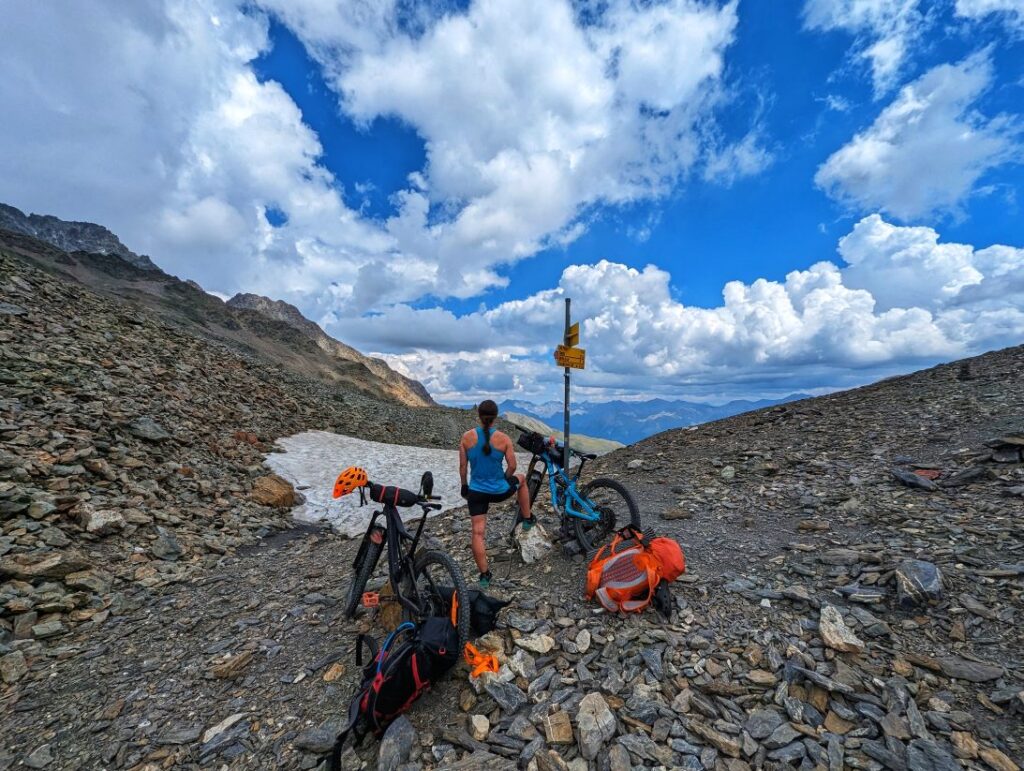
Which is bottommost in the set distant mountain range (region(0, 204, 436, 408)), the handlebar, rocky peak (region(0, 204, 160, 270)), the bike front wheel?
the bike front wheel

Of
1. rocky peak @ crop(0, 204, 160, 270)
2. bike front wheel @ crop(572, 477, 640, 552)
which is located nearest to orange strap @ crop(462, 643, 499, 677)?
bike front wheel @ crop(572, 477, 640, 552)

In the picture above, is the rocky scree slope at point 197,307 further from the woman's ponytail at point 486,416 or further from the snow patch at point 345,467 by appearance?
the woman's ponytail at point 486,416

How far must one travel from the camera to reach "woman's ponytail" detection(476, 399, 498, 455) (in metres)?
5.89

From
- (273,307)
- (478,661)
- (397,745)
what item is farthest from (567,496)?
(273,307)

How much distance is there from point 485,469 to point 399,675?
2702 mm

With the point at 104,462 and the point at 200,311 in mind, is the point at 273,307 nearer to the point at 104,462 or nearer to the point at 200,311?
the point at 200,311

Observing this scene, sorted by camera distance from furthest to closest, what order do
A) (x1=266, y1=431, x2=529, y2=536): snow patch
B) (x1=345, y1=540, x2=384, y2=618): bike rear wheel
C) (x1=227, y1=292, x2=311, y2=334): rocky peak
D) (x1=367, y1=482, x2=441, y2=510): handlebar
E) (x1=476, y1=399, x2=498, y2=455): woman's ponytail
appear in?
1. (x1=227, y1=292, x2=311, y2=334): rocky peak
2. (x1=266, y1=431, x2=529, y2=536): snow patch
3. (x1=345, y1=540, x2=384, y2=618): bike rear wheel
4. (x1=476, y1=399, x2=498, y2=455): woman's ponytail
5. (x1=367, y1=482, x2=441, y2=510): handlebar

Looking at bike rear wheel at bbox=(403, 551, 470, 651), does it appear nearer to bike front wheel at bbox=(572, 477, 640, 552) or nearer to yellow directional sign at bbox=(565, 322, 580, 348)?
bike front wheel at bbox=(572, 477, 640, 552)

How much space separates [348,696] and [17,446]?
9718mm

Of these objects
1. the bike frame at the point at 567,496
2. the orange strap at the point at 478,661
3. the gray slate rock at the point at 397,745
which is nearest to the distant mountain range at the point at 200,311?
the bike frame at the point at 567,496

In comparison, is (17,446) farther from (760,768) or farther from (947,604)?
(947,604)

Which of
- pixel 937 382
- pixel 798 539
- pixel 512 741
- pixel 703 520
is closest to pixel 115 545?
pixel 512 741

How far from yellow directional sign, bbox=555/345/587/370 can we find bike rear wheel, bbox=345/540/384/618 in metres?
4.61

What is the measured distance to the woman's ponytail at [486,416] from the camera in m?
5.89
